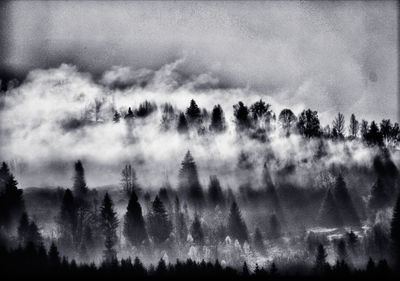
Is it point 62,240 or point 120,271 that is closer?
point 120,271

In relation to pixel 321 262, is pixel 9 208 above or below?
above

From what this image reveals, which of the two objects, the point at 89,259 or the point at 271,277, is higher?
the point at 89,259

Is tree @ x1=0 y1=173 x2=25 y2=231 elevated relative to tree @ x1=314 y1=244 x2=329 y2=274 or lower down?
elevated

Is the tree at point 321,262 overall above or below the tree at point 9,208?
below

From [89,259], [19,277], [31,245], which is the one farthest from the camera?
[89,259]

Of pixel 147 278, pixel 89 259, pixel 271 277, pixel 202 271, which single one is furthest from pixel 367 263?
pixel 89 259

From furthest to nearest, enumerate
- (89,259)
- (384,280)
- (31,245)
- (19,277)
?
(89,259) < (384,280) < (31,245) < (19,277)

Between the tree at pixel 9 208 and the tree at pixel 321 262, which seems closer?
the tree at pixel 9 208

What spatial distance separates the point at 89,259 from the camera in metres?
189

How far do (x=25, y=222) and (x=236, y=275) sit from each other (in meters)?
67.1

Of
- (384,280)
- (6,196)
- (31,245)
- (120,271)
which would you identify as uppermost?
(6,196)

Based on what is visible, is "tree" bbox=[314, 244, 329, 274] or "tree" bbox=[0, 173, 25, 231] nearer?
"tree" bbox=[0, 173, 25, 231]

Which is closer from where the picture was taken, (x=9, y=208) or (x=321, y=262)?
(x=321, y=262)

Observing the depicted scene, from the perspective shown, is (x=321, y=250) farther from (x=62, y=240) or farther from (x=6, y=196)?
(x=6, y=196)
